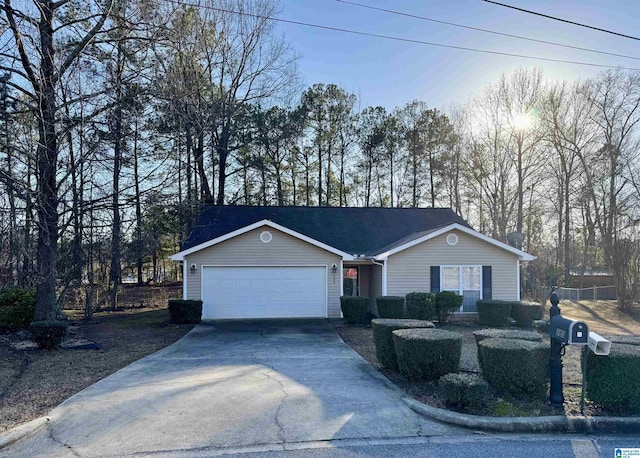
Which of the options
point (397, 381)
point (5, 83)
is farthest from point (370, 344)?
point (5, 83)

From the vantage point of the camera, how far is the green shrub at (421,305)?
45.3ft

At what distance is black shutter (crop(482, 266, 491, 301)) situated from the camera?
15.2 m

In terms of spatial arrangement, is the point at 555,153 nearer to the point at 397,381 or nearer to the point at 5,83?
the point at 397,381

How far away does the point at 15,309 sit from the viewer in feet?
39.9

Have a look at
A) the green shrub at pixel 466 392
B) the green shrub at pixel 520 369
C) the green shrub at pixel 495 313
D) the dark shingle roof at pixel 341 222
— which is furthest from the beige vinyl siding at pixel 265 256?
the green shrub at pixel 466 392

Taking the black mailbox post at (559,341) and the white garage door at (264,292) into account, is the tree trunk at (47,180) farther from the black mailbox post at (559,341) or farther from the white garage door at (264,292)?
the black mailbox post at (559,341)

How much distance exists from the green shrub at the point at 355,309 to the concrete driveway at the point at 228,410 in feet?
15.8

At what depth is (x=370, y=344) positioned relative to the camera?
10336mm

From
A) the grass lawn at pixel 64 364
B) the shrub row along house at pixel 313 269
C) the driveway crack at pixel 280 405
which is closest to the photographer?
the driveway crack at pixel 280 405

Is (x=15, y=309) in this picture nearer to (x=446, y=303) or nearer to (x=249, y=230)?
(x=249, y=230)

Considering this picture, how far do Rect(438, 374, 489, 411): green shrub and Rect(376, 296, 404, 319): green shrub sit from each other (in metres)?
7.99

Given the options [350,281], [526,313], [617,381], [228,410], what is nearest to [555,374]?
[617,381]

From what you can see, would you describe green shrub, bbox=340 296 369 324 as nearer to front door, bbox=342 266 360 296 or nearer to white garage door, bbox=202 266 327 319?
white garage door, bbox=202 266 327 319

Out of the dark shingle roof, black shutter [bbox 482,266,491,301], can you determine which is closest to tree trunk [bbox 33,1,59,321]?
the dark shingle roof
